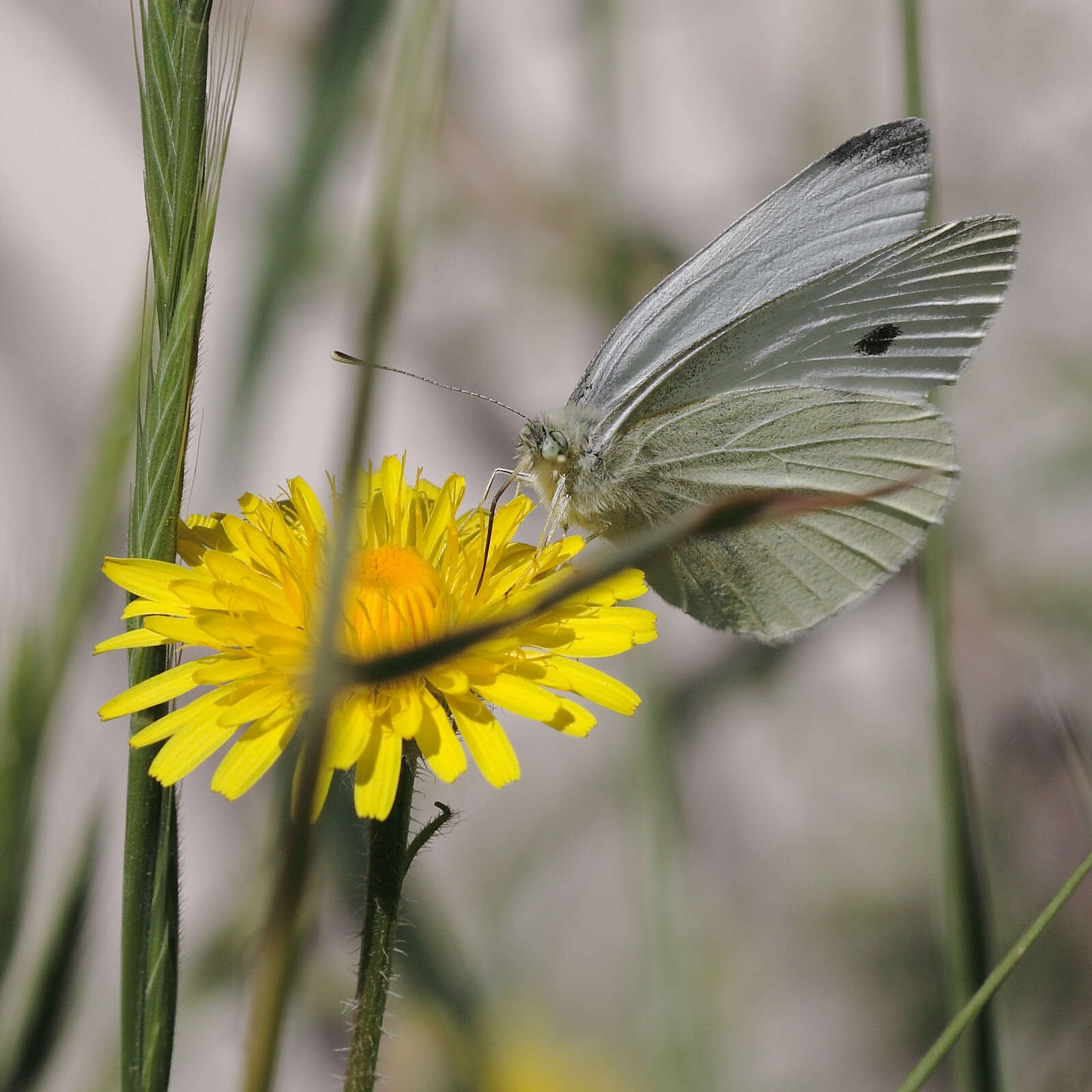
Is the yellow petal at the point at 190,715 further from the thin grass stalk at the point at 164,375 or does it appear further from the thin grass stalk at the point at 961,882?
the thin grass stalk at the point at 961,882

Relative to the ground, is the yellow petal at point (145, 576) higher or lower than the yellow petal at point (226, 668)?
higher

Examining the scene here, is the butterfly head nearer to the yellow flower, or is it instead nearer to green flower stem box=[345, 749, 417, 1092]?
the yellow flower

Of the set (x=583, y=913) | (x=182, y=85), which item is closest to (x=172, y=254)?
(x=182, y=85)

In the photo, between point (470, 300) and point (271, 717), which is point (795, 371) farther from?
point (470, 300)

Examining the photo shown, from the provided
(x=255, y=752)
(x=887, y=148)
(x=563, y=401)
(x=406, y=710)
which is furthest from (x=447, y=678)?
(x=563, y=401)

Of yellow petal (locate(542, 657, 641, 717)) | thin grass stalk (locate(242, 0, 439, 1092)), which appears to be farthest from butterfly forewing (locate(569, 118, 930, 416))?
thin grass stalk (locate(242, 0, 439, 1092))

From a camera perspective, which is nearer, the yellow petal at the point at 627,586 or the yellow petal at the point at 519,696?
the yellow petal at the point at 519,696

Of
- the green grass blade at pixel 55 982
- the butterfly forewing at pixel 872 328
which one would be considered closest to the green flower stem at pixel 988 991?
the green grass blade at pixel 55 982
